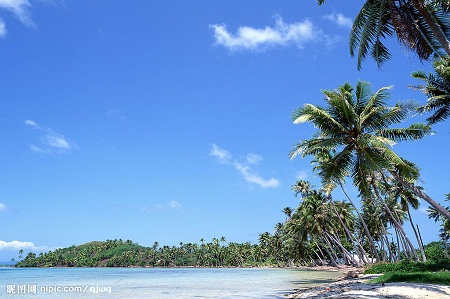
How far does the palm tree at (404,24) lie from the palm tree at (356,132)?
16.2ft

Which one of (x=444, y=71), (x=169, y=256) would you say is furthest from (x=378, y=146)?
(x=169, y=256)

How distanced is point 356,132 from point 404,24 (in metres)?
6.89

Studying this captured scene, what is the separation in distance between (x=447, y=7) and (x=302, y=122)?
325 inches

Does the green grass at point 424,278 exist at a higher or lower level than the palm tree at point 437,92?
lower

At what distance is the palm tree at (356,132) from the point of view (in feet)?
57.8

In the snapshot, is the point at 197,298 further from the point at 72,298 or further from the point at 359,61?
the point at 359,61

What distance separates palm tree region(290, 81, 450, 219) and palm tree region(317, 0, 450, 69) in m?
4.93

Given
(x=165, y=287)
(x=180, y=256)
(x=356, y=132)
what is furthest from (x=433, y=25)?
(x=180, y=256)

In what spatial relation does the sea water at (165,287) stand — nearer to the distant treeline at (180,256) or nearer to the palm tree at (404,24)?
the palm tree at (404,24)

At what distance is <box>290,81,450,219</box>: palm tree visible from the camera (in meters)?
17.6

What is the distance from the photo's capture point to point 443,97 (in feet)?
66.6

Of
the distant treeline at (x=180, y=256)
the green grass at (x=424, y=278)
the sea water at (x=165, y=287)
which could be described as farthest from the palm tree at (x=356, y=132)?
the distant treeline at (x=180, y=256)

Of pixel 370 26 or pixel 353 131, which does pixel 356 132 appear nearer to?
pixel 353 131

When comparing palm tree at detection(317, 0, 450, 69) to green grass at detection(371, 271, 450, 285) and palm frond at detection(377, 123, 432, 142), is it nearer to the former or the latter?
palm frond at detection(377, 123, 432, 142)
